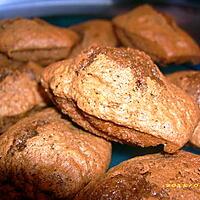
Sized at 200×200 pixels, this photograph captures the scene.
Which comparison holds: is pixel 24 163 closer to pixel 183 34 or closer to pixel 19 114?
pixel 19 114

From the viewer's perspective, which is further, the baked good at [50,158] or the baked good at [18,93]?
the baked good at [18,93]

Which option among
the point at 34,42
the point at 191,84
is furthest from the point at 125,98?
the point at 34,42

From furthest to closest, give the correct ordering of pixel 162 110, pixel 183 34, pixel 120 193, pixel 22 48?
1. pixel 183 34
2. pixel 22 48
3. pixel 162 110
4. pixel 120 193

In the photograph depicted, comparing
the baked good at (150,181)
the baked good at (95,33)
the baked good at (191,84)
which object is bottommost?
the baked good at (150,181)

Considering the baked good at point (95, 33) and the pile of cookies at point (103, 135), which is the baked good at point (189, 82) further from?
the baked good at point (95, 33)

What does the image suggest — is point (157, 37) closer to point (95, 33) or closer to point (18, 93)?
point (95, 33)

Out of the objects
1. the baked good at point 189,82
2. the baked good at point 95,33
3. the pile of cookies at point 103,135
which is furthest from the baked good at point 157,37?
the pile of cookies at point 103,135

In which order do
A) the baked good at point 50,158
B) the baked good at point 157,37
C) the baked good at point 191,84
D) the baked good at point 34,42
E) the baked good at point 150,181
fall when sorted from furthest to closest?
the baked good at point 157,37 → the baked good at point 34,42 → the baked good at point 191,84 → the baked good at point 50,158 → the baked good at point 150,181

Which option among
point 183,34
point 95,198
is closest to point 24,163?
point 95,198

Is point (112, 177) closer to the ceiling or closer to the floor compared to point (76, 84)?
closer to the floor
